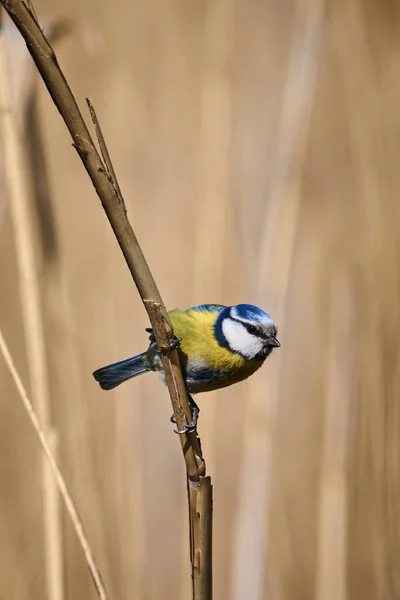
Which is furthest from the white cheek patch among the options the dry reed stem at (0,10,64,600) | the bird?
the dry reed stem at (0,10,64,600)

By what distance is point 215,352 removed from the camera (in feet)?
3.06

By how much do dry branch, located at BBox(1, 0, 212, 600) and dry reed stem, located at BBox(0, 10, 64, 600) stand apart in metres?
0.37

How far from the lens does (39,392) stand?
931mm

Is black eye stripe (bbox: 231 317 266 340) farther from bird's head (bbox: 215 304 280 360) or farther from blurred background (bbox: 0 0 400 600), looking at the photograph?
blurred background (bbox: 0 0 400 600)

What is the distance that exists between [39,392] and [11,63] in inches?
18.5

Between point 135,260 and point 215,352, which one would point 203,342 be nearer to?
point 215,352

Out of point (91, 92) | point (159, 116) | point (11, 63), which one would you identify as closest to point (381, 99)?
point (159, 116)

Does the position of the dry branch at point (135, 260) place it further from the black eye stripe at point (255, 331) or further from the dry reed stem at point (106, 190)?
the black eye stripe at point (255, 331)

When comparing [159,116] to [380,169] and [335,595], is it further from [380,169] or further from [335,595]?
[335,595]

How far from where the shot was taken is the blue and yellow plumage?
93cm

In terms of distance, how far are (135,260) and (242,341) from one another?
46 cm

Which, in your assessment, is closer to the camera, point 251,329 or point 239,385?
point 251,329

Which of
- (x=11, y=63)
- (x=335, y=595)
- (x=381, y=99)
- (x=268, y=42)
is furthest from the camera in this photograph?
(x=268, y=42)

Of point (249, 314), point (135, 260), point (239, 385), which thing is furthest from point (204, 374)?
point (239, 385)
